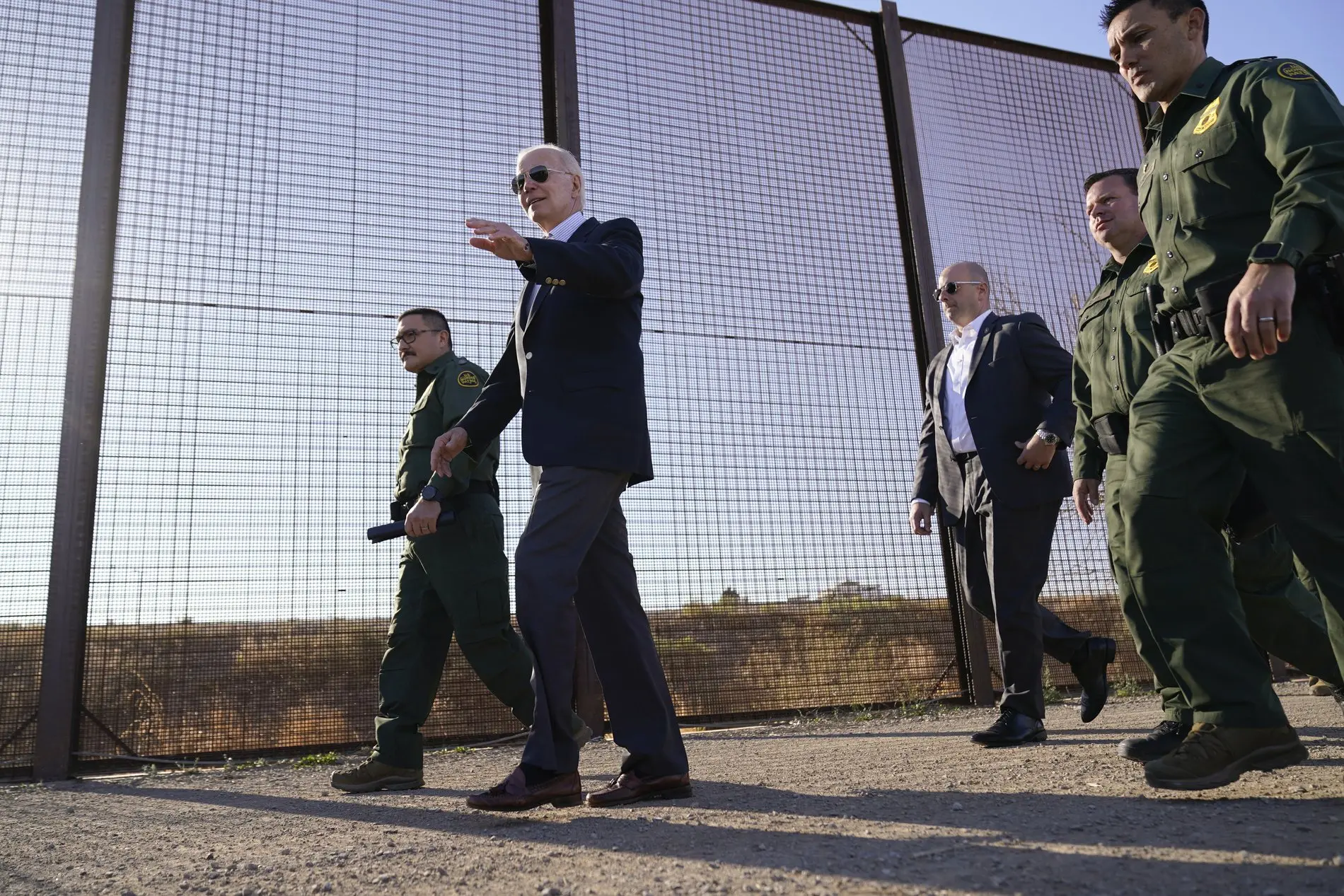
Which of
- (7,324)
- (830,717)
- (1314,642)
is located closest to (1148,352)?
(1314,642)

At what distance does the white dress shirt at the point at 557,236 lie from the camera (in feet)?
9.02

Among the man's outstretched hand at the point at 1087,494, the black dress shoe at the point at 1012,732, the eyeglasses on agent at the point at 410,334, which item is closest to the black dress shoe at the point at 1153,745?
the man's outstretched hand at the point at 1087,494

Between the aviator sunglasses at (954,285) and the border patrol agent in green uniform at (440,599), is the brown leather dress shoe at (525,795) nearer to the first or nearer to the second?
the border patrol agent in green uniform at (440,599)

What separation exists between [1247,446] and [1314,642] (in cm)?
132

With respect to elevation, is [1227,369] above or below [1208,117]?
below

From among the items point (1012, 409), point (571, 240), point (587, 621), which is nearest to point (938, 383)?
point (1012, 409)

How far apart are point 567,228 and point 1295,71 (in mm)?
1767

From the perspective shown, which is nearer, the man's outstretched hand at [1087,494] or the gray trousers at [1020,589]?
the man's outstretched hand at [1087,494]

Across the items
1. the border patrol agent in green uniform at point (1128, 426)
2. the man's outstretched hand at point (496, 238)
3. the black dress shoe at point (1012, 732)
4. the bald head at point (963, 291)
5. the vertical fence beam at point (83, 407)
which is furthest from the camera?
the bald head at point (963, 291)

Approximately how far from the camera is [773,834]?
2008 mm

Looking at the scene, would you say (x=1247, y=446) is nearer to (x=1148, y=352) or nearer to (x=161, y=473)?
(x=1148, y=352)

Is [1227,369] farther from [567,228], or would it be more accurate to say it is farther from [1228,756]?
[567,228]

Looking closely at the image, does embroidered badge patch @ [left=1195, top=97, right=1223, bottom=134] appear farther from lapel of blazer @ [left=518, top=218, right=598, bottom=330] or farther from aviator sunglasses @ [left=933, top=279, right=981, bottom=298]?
aviator sunglasses @ [left=933, top=279, right=981, bottom=298]

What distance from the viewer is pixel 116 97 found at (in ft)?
14.8
